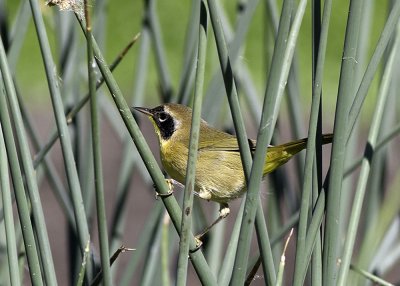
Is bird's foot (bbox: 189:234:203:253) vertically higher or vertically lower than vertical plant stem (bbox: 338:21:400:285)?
lower

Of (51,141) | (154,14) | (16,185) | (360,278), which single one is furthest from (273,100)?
(154,14)

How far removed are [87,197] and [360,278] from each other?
25.5 inches

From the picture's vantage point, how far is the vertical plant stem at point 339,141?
122 cm

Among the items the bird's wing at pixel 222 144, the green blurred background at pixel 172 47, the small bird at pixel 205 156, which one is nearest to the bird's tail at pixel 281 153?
the small bird at pixel 205 156

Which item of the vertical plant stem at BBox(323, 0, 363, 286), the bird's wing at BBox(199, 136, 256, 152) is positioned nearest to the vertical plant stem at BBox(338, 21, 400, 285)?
the vertical plant stem at BBox(323, 0, 363, 286)

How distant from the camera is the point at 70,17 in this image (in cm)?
216

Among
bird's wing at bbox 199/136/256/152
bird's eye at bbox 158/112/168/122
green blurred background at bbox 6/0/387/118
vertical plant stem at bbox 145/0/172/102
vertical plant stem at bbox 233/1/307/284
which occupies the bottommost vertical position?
vertical plant stem at bbox 233/1/307/284

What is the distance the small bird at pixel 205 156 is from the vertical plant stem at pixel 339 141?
0.78 metres

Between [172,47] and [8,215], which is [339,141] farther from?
[172,47]

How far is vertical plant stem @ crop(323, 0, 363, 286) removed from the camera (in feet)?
4.01

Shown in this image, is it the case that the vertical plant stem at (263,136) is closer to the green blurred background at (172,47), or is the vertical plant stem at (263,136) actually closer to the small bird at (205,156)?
the small bird at (205,156)

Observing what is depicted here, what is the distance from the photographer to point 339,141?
1.26 meters

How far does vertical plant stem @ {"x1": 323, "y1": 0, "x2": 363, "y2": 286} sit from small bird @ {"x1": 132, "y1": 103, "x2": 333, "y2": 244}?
781 millimetres

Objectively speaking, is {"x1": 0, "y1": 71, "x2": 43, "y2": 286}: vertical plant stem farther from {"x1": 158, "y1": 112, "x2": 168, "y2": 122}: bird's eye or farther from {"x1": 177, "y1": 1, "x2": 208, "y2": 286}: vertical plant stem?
{"x1": 158, "y1": 112, "x2": 168, "y2": 122}: bird's eye
